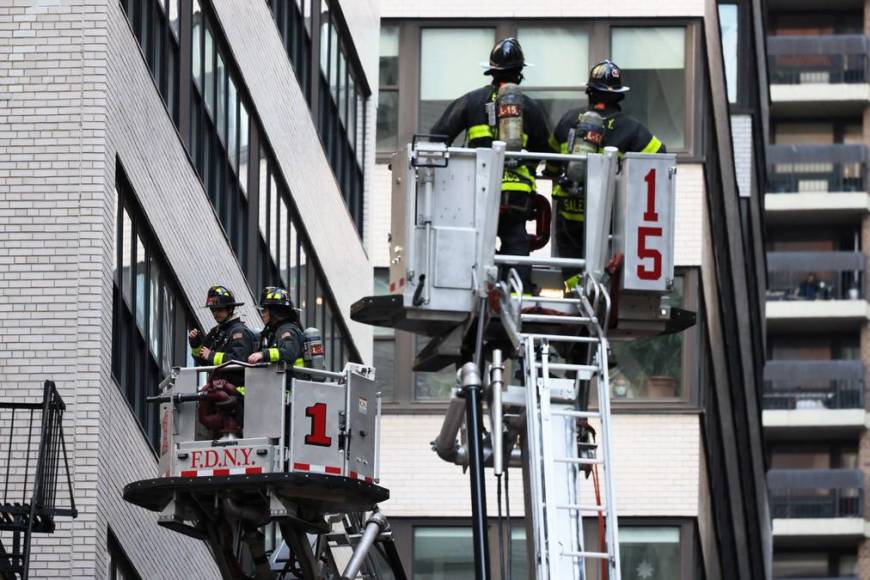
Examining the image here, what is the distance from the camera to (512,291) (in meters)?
19.9

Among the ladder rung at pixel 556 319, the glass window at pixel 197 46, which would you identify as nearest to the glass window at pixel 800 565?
the glass window at pixel 197 46

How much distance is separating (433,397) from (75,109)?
19568 millimetres

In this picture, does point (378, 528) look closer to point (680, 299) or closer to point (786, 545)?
point (680, 299)

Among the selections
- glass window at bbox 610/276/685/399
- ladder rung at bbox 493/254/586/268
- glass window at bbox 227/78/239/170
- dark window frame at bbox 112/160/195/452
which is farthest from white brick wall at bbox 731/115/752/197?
ladder rung at bbox 493/254/586/268

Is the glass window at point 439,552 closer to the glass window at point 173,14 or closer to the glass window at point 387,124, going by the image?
the glass window at point 387,124

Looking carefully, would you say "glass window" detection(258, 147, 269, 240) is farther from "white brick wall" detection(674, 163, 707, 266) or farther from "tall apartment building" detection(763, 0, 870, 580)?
"tall apartment building" detection(763, 0, 870, 580)

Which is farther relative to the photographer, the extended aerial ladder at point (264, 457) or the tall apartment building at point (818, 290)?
the tall apartment building at point (818, 290)

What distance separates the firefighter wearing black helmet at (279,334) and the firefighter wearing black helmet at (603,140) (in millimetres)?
2446

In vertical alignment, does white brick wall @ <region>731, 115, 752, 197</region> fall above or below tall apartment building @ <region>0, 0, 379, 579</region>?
above

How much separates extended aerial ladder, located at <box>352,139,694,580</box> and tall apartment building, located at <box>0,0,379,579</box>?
11.2 ft

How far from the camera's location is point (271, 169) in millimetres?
32688

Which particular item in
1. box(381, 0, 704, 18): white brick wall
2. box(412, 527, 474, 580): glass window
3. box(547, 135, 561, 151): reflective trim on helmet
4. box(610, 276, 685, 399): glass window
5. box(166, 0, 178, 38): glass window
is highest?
box(381, 0, 704, 18): white brick wall

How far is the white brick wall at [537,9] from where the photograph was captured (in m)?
42.2

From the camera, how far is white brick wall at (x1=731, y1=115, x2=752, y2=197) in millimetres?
55219
